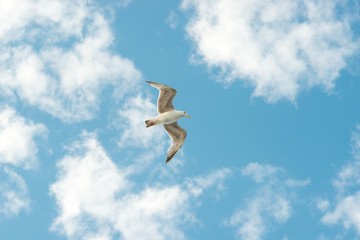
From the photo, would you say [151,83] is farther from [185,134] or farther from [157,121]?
[185,134]

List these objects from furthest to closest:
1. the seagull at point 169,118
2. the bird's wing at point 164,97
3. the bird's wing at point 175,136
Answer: the bird's wing at point 175,136, the seagull at point 169,118, the bird's wing at point 164,97

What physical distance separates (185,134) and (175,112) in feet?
10.7

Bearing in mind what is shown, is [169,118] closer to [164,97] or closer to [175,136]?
[164,97]

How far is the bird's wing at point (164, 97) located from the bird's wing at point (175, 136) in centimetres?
248

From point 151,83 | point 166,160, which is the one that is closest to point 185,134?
point 166,160

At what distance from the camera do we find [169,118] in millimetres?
43812

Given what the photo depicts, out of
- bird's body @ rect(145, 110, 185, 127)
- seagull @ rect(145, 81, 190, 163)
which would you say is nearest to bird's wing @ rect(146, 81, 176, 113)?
seagull @ rect(145, 81, 190, 163)

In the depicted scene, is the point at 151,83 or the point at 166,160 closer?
the point at 151,83

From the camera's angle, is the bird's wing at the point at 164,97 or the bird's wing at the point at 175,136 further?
the bird's wing at the point at 175,136

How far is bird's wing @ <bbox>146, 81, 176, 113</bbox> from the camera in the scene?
42781mm

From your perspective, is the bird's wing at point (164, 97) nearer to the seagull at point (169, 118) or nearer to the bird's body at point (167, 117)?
the seagull at point (169, 118)

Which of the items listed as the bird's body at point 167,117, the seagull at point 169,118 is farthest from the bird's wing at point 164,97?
the bird's body at point 167,117

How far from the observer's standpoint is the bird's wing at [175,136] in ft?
152

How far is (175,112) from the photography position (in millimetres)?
44062
